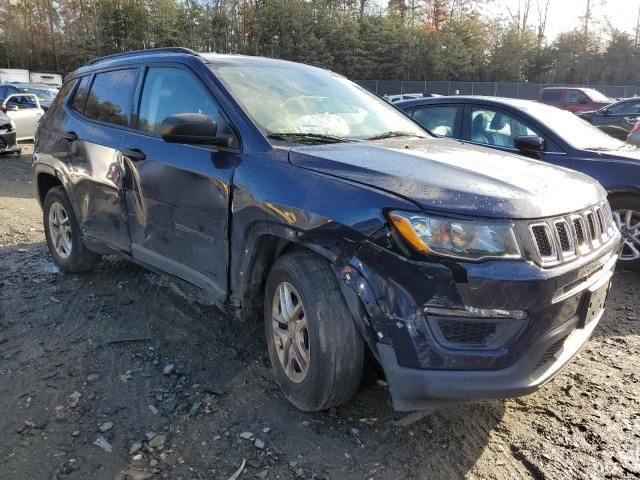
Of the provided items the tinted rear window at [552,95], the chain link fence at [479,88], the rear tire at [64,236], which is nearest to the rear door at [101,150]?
the rear tire at [64,236]

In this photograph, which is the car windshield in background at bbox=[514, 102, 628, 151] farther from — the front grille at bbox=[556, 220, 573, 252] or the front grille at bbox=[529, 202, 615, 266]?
the front grille at bbox=[556, 220, 573, 252]

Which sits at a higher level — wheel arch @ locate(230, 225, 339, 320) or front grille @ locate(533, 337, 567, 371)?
wheel arch @ locate(230, 225, 339, 320)

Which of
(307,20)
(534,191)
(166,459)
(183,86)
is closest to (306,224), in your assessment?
(534,191)

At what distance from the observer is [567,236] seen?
7.77 feet

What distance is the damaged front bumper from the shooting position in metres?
2.14

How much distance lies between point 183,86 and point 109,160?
868 millimetres

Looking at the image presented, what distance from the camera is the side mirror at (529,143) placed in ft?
17.1

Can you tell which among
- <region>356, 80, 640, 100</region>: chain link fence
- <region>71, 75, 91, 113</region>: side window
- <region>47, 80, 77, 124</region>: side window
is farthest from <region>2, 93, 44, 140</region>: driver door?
<region>356, 80, 640, 100</region>: chain link fence


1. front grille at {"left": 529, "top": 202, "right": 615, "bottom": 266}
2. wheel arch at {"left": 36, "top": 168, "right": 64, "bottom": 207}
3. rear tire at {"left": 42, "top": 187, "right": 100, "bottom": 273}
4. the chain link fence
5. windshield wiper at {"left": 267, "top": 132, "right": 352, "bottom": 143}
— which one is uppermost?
the chain link fence

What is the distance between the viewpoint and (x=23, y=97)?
14820 millimetres

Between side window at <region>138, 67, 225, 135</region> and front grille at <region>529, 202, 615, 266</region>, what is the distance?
1811 mm

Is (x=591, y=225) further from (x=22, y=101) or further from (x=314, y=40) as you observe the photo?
(x=314, y=40)

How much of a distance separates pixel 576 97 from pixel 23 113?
19574mm

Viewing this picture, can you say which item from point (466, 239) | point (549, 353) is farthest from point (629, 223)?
point (466, 239)
